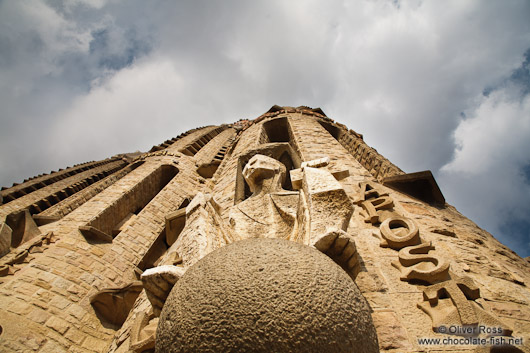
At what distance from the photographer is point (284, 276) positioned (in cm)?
124

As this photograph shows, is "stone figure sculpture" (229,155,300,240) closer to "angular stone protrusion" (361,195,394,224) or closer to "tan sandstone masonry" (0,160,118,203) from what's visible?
"angular stone protrusion" (361,195,394,224)

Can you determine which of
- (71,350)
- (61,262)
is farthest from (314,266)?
(61,262)

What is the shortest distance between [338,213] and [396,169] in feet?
14.9

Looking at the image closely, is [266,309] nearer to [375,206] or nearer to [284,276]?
[284,276]

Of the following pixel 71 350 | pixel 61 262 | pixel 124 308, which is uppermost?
pixel 61 262

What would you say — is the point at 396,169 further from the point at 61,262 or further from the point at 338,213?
the point at 61,262


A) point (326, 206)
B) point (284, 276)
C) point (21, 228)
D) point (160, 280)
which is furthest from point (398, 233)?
point (21, 228)

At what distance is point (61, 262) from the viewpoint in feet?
16.5

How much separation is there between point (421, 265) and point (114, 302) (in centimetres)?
436

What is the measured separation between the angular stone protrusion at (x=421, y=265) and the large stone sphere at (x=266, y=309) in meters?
0.94

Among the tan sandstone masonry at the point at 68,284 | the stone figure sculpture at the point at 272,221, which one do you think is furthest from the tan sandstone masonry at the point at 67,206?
the stone figure sculpture at the point at 272,221

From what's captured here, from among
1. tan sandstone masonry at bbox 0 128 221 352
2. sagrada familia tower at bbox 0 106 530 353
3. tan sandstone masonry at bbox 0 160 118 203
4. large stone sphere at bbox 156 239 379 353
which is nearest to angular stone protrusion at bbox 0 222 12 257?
sagrada familia tower at bbox 0 106 530 353

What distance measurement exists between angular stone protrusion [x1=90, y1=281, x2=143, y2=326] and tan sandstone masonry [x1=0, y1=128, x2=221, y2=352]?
108 millimetres

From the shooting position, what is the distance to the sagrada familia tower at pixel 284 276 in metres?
1.16
